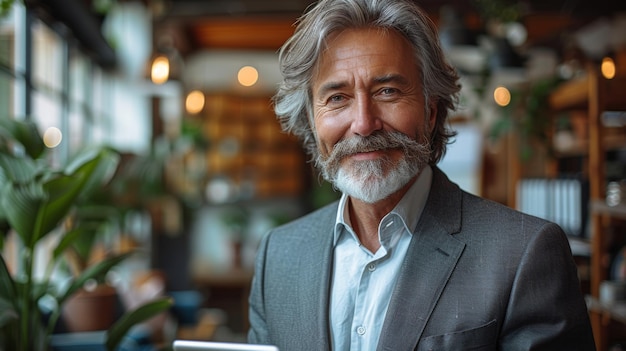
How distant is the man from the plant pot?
209 centimetres

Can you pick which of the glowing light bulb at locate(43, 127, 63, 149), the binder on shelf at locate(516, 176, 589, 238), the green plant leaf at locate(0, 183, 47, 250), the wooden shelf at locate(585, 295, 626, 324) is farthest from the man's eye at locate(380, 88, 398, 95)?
the glowing light bulb at locate(43, 127, 63, 149)

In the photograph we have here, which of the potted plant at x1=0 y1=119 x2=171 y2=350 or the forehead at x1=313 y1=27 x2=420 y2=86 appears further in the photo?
the potted plant at x1=0 y1=119 x2=171 y2=350

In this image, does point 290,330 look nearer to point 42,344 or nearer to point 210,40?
point 42,344

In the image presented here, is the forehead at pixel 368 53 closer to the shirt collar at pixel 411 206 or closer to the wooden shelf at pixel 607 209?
the shirt collar at pixel 411 206

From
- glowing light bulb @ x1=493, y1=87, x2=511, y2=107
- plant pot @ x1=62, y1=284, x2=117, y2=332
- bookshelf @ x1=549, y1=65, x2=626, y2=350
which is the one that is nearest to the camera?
bookshelf @ x1=549, y1=65, x2=626, y2=350

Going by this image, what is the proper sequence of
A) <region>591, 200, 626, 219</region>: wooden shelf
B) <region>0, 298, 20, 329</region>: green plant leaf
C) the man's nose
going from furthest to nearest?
1. <region>591, 200, 626, 219</region>: wooden shelf
2. <region>0, 298, 20, 329</region>: green plant leaf
3. the man's nose

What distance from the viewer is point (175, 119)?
10.1m

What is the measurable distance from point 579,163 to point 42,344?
11.4ft

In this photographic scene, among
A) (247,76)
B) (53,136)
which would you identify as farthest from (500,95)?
(247,76)

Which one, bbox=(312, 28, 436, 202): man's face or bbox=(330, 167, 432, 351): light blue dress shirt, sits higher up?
bbox=(312, 28, 436, 202): man's face

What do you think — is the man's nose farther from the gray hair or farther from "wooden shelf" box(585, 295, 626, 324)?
"wooden shelf" box(585, 295, 626, 324)

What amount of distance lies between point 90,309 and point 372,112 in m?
2.55

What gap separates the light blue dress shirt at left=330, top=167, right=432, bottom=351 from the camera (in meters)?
1.42

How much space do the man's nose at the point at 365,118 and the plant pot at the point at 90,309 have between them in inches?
96.6
